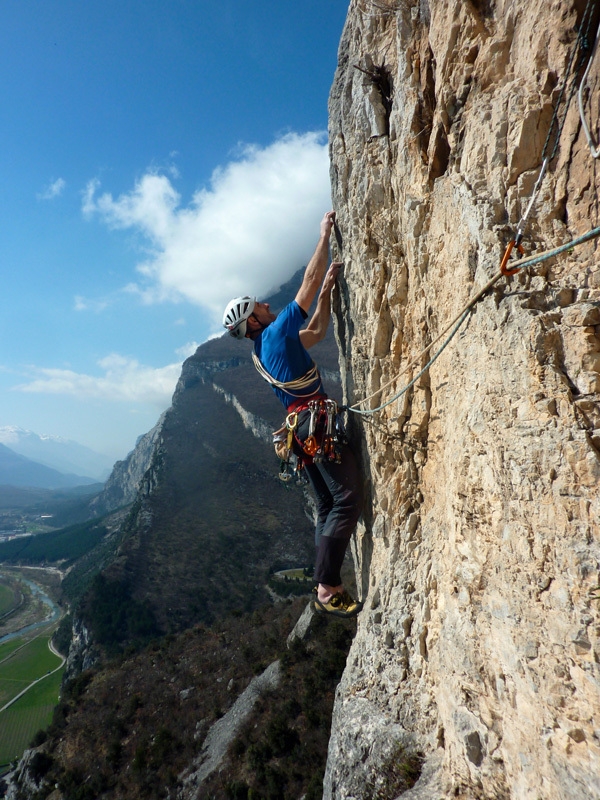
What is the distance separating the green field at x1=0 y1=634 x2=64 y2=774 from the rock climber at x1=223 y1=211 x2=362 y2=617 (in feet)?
142

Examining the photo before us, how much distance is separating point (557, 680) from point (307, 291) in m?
4.29

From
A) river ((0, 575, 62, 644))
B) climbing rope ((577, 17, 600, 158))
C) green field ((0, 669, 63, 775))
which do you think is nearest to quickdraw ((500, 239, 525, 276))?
climbing rope ((577, 17, 600, 158))

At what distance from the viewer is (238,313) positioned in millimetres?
5684

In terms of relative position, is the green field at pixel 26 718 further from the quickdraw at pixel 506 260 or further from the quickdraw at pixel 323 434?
the quickdraw at pixel 506 260

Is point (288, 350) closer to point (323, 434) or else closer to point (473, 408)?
point (323, 434)

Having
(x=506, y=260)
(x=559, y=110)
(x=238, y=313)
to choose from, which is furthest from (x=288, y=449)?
(x=559, y=110)

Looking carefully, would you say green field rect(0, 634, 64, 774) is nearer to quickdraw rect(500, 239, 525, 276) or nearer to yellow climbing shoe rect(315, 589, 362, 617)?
yellow climbing shoe rect(315, 589, 362, 617)

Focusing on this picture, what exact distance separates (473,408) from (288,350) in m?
2.48

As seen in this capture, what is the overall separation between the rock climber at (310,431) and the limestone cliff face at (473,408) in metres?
0.36

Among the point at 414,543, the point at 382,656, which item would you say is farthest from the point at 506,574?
the point at 382,656

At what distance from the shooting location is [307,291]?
17.1 ft

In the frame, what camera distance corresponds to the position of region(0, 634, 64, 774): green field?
36750 millimetres

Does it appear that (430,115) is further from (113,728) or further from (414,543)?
(113,728)

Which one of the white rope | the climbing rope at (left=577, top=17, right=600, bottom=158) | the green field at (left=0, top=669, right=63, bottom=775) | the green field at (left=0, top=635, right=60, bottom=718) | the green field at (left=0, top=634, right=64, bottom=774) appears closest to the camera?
the climbing rope at (left=577, top=17, right=600, bottom=158)
